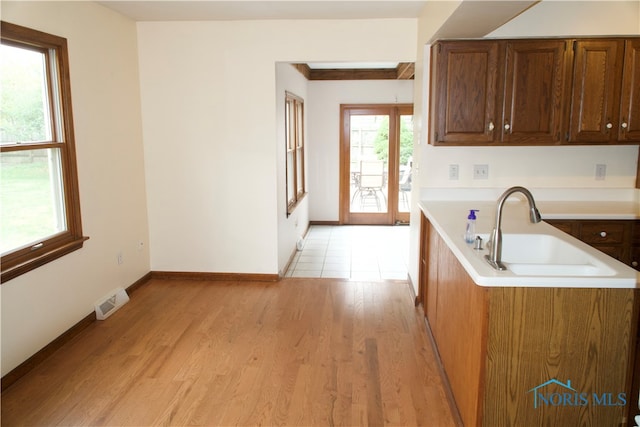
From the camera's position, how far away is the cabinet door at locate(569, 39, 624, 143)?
141 inches

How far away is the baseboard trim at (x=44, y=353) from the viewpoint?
293cm

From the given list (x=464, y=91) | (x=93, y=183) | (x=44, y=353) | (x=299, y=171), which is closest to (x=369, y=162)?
(x=299, y=171)

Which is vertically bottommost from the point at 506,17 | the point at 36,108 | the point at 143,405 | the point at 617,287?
the point at 143,405

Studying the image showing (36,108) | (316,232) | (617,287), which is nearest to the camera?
(617,287)

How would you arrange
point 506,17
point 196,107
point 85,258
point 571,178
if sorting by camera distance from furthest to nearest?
point 196,107 < point 571,178 < point 85,258 < point 506,17

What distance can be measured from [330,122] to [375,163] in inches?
38.6

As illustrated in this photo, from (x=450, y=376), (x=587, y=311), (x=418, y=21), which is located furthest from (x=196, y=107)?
(x=587, y=311)

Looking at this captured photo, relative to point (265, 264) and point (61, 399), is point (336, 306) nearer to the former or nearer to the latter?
point (265, 264)

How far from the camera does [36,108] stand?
3221 mm

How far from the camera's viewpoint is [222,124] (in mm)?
4637

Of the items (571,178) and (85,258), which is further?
(571,178)

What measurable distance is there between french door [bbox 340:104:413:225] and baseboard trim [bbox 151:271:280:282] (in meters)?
3.48

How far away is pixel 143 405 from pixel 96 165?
6.42 feet

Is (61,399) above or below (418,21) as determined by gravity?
below
